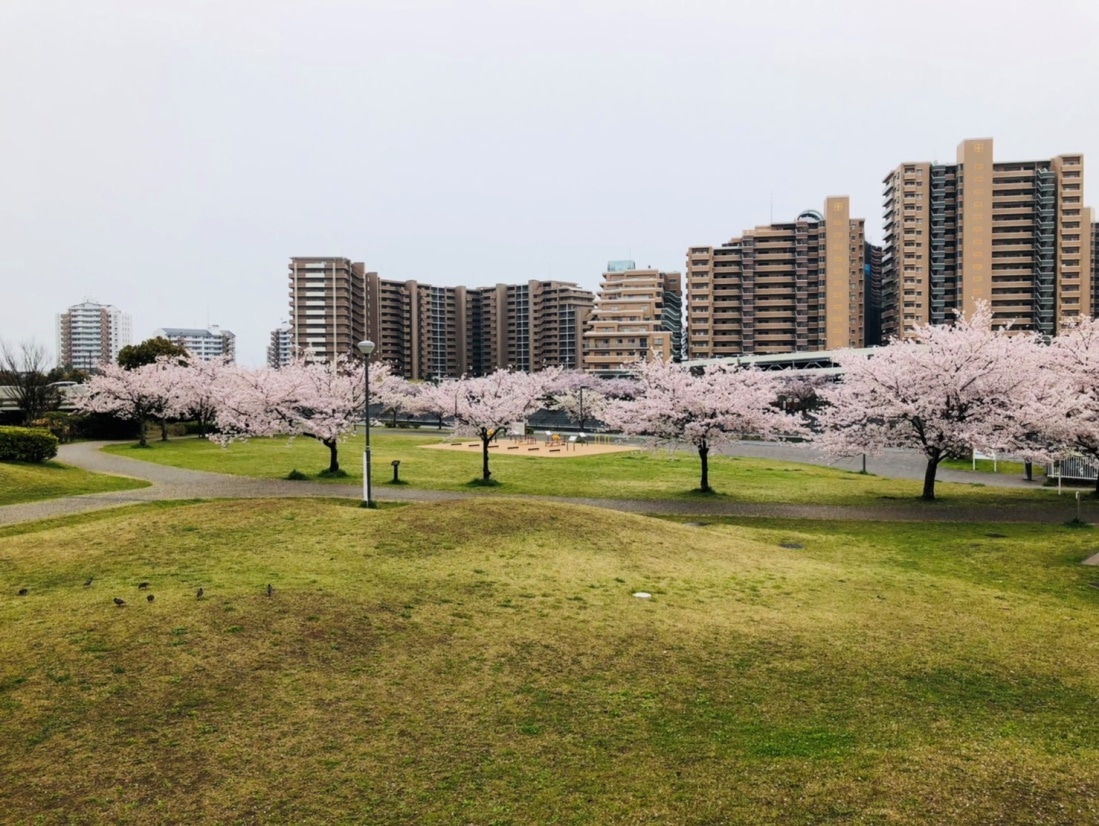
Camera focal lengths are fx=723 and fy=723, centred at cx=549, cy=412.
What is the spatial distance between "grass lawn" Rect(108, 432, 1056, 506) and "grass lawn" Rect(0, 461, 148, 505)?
5.52 m

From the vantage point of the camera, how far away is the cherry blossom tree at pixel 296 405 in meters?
31.1

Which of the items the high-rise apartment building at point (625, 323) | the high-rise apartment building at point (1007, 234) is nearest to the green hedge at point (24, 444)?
the high-rise apartment building at point (625, 323)

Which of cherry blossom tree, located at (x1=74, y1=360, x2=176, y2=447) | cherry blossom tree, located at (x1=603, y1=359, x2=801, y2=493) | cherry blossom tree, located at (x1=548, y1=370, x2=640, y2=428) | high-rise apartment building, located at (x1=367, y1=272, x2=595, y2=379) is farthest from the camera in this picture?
high-rise apartment building, located at (x1=367, y1=272, x2=595, y2=379)

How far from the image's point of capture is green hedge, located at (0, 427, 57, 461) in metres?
31.0

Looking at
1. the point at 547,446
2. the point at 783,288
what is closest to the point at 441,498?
the point at 547,446

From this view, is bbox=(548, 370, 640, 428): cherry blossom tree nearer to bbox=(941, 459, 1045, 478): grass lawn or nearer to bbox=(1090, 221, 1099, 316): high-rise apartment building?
bbox=(941, 459, 1045, 478): grass lawn

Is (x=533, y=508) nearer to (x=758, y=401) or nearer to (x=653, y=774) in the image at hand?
(x=653, y=774)

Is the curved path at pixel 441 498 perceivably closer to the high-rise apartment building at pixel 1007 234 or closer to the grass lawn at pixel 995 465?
the grass lawn at pixel 995 465

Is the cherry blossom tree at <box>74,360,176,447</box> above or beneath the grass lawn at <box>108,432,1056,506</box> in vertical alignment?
above

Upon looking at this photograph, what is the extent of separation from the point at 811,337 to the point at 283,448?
271 ft

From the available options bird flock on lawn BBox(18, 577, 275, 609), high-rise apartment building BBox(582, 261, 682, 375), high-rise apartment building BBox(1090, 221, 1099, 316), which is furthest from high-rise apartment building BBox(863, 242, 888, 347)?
bird flock on lawn BBox(18, 577, 275, 609)

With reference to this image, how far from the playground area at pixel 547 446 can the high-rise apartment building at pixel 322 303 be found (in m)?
71.7

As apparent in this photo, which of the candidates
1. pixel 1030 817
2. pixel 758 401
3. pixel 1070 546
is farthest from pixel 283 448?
pixel 1030 817

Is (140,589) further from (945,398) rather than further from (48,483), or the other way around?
(945,398)
